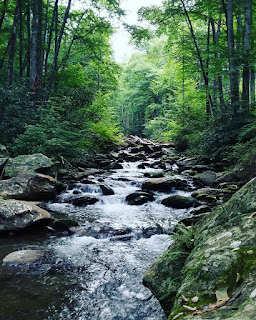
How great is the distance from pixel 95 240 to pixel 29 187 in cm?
336

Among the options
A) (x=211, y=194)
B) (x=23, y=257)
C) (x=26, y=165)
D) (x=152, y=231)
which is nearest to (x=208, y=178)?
(x=211, y=194)

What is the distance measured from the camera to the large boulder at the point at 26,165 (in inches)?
336

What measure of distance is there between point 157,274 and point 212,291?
4.16 ft

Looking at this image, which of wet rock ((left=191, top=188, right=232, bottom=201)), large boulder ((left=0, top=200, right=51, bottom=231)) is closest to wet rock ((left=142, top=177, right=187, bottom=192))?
wet rock ((left=191, top=188, right=232, bottom=201))

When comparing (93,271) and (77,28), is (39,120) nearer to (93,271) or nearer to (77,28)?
(77,28)

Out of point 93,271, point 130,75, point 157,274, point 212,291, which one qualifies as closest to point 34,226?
point 93,271

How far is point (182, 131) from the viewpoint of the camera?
1784 centimetres

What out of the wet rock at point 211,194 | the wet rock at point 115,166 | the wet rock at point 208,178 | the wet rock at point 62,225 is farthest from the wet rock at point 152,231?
the wet rock at point 115,166

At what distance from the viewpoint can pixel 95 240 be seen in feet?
18.6

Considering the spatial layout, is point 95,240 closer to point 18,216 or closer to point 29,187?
point 18,216

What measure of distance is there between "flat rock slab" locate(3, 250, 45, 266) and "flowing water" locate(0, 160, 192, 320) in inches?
9.4

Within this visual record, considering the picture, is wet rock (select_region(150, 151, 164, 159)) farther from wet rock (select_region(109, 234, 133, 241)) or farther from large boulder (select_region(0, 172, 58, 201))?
wet rock (select_region(109, 234, 133, 241))

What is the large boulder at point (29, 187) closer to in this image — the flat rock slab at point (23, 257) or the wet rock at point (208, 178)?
the flat rock slab at point (23, 257)

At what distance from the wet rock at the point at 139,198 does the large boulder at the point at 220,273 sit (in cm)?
560
